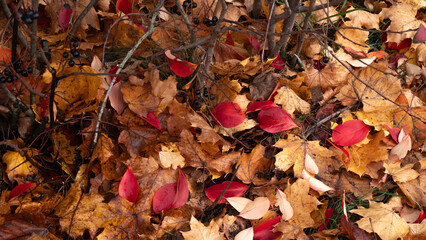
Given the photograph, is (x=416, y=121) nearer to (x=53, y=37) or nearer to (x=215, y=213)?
(x=215, y=213)

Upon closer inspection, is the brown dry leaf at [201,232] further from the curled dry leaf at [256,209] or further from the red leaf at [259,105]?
the red leaf at [259,105]

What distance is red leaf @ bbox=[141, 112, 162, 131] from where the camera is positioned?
1.46 meters

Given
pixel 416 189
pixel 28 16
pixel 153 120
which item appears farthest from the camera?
pixel 416 189

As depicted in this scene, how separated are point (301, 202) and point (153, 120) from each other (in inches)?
29.5

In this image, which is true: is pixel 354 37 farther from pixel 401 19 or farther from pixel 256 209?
pixel 256 209

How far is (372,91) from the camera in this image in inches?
67.1

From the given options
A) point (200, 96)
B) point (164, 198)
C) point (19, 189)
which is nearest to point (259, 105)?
point (200, 96)

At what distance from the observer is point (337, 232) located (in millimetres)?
1463

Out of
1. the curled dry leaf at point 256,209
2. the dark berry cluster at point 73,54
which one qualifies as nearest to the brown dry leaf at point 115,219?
the curled dry leaf at point 256,209

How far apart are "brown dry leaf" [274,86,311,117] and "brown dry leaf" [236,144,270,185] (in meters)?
0.24

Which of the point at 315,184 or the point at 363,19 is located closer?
the point at 315,184

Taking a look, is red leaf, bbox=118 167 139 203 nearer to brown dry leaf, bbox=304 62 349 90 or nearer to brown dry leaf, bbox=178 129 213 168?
brown dry leaf, bbox=178 129 213 168

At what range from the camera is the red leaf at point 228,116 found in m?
1.52

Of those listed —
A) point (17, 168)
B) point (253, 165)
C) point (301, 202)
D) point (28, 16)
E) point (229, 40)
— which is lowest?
point (301, 202)
